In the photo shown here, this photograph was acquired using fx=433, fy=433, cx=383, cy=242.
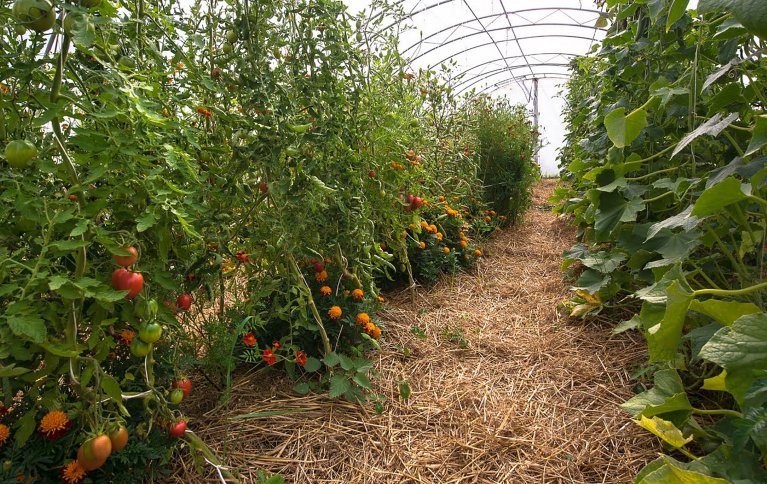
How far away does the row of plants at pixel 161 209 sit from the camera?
78cm

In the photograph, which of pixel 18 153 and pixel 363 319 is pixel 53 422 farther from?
pixel 363 319

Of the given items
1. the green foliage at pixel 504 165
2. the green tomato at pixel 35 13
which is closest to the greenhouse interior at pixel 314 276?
the green tomato at pixel 35 13

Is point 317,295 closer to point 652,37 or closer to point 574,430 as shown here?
point 574,430

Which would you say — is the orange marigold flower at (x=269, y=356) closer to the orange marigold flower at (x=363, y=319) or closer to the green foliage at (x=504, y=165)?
the orange marigold flower at (x=363, y=319)

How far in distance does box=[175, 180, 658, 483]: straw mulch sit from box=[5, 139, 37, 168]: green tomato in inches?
29.1

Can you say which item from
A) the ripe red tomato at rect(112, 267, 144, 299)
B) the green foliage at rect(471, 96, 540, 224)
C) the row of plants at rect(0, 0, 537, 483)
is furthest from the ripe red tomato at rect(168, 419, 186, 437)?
the green foliage at rect(471, 96, 540, 224)

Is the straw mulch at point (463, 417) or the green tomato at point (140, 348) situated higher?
the green tomato at point (140, 348)

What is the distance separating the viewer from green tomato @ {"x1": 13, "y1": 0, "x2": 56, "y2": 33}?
0.62 meters

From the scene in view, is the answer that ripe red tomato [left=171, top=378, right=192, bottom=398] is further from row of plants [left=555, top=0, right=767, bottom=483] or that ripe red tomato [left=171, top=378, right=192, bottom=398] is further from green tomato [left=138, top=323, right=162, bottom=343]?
row of plants [left=555, top=0, right=767, bottom=483]

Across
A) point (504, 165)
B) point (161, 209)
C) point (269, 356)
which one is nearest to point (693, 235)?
point (269, 356)

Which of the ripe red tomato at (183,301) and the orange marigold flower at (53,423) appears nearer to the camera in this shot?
the orange marigold flower at (53,423)

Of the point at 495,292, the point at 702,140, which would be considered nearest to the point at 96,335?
the point at 702,140

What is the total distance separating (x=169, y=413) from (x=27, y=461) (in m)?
0.25

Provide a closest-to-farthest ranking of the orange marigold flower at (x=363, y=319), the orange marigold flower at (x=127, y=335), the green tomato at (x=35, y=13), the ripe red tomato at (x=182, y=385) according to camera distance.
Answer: the green tomato at (x=35, y=13) < the orange marigold flower at (x=127, y=335) < the ripe red tomato at (x=182, y=385) < the orange marigold flower at (x=363, y=319)
